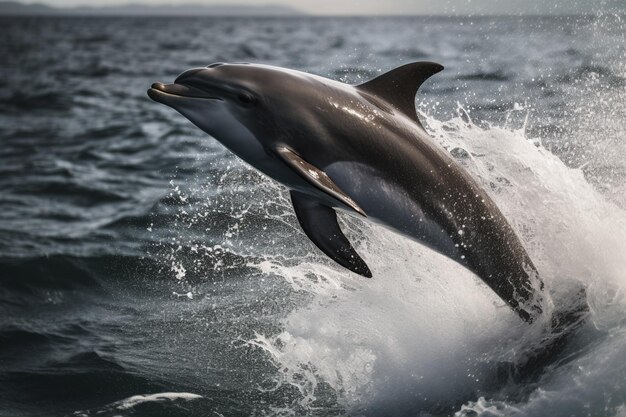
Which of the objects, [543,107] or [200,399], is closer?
[200,399]

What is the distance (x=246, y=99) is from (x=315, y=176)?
664 millimetres

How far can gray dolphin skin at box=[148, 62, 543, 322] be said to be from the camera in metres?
5.06

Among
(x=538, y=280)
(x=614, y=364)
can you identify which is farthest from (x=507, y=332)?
(x=614, y=364)

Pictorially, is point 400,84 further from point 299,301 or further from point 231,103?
Result: point 299,301

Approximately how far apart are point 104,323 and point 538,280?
4.46 metres

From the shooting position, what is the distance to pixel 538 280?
5992mm

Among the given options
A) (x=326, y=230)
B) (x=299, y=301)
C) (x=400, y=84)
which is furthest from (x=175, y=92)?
(x=299, y=301)

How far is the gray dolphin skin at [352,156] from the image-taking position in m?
5.06

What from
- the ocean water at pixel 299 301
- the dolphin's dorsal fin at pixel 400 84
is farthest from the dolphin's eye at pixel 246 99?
the ocean water at pixel 299 301

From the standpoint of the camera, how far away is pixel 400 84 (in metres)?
5.60

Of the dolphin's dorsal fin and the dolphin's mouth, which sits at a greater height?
the dolphin's dorsal fin

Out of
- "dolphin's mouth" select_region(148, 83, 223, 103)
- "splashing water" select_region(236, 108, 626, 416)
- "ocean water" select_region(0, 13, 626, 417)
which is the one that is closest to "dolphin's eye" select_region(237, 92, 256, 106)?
"dolphin's mouth" select_region(148, 83, 223, 103)

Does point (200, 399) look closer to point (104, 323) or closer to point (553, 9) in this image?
point (104, 323)

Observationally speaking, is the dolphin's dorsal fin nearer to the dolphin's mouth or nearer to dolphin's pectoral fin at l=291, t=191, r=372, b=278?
dolphin's pectoral fin at l=291, t=191, r=372, b=278
